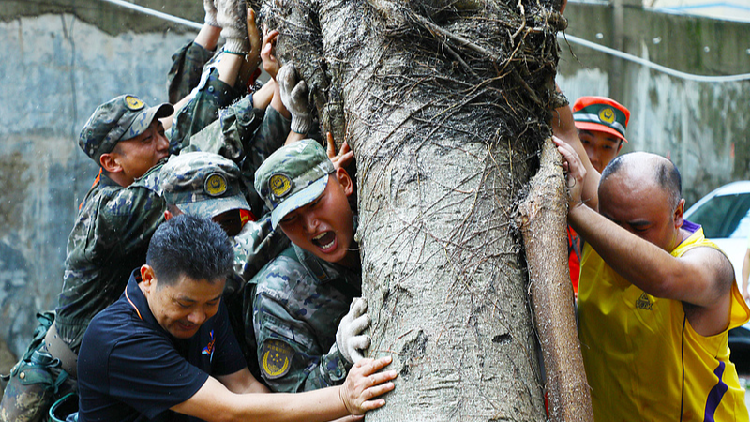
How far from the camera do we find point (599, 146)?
3.82 meters

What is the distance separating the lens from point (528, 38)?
2.19 metres

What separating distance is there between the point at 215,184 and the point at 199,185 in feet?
0.26

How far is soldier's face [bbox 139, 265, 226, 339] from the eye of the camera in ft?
7.47

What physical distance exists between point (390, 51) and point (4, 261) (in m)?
4.83

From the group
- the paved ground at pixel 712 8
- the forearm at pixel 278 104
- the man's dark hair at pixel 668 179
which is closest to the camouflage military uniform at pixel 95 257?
the forearm at pixel 278 104

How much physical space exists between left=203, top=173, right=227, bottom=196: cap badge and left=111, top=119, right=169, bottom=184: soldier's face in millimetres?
747

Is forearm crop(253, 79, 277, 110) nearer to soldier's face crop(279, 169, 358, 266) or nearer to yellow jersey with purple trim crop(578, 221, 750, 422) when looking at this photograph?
soldier's face crop(279, 169, 358, 266)

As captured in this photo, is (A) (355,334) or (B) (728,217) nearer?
(A) (355,334)

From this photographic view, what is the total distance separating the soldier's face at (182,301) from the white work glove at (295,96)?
111 cm

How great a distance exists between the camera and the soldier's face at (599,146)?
150 inches

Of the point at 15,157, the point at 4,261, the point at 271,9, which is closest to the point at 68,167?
the point at 15,157

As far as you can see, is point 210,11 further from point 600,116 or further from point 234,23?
point 600,116

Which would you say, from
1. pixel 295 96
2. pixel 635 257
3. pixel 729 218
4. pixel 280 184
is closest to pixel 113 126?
pixel 295 96

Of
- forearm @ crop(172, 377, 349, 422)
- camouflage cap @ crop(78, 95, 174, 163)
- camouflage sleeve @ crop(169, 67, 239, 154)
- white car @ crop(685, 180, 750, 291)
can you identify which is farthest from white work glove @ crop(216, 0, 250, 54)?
white car @ crop(685, 180, 750, 291)
